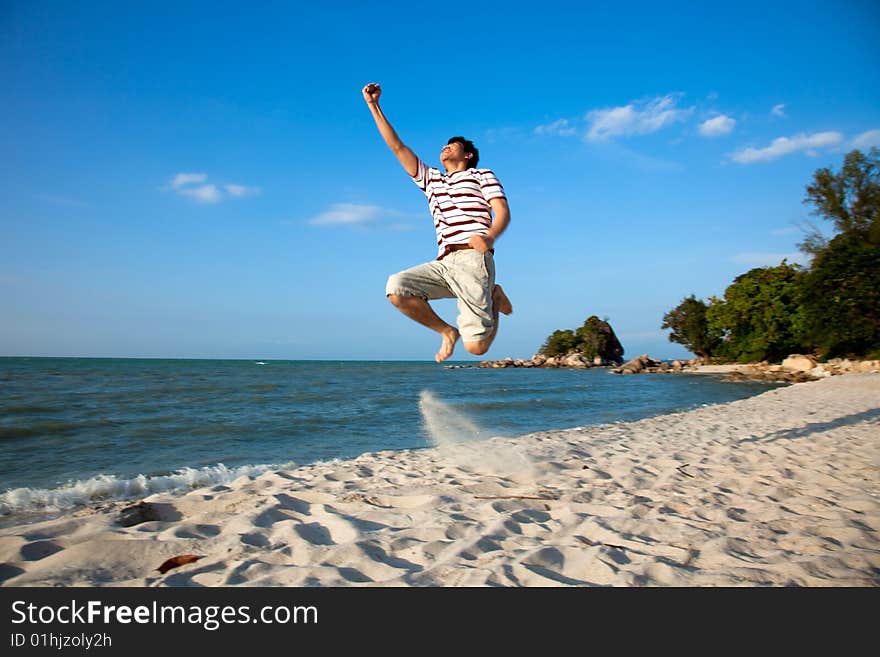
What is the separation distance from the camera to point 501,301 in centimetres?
448

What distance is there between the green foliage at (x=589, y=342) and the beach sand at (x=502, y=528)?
226 feet

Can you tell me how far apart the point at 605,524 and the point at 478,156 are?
3.05 m

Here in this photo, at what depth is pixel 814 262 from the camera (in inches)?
1309

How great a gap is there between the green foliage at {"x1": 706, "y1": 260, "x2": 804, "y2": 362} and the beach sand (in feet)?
130

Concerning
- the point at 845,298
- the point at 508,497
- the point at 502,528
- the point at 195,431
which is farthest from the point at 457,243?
the point at 845,298

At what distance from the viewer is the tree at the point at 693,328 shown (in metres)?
52.2

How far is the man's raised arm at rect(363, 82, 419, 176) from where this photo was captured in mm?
4016

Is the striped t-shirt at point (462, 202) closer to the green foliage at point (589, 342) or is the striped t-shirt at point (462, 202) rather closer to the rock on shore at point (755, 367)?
the rock on shore at point (755, 367)

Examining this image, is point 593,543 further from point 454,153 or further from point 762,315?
point 762,315

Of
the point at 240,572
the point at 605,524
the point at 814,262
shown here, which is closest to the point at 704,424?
the point at 605,524

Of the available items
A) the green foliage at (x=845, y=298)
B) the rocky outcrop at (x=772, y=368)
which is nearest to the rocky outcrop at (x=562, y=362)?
the rocky outcrop at (x=772, y=368)

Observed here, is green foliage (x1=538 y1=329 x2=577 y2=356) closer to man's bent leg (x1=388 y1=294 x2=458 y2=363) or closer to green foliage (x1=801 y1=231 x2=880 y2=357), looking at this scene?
green foliage (x1=801 y1=231 x2=880 y2=357)

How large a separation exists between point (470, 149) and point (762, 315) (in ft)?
152

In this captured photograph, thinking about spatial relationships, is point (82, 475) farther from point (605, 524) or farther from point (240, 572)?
point (605, 524)
